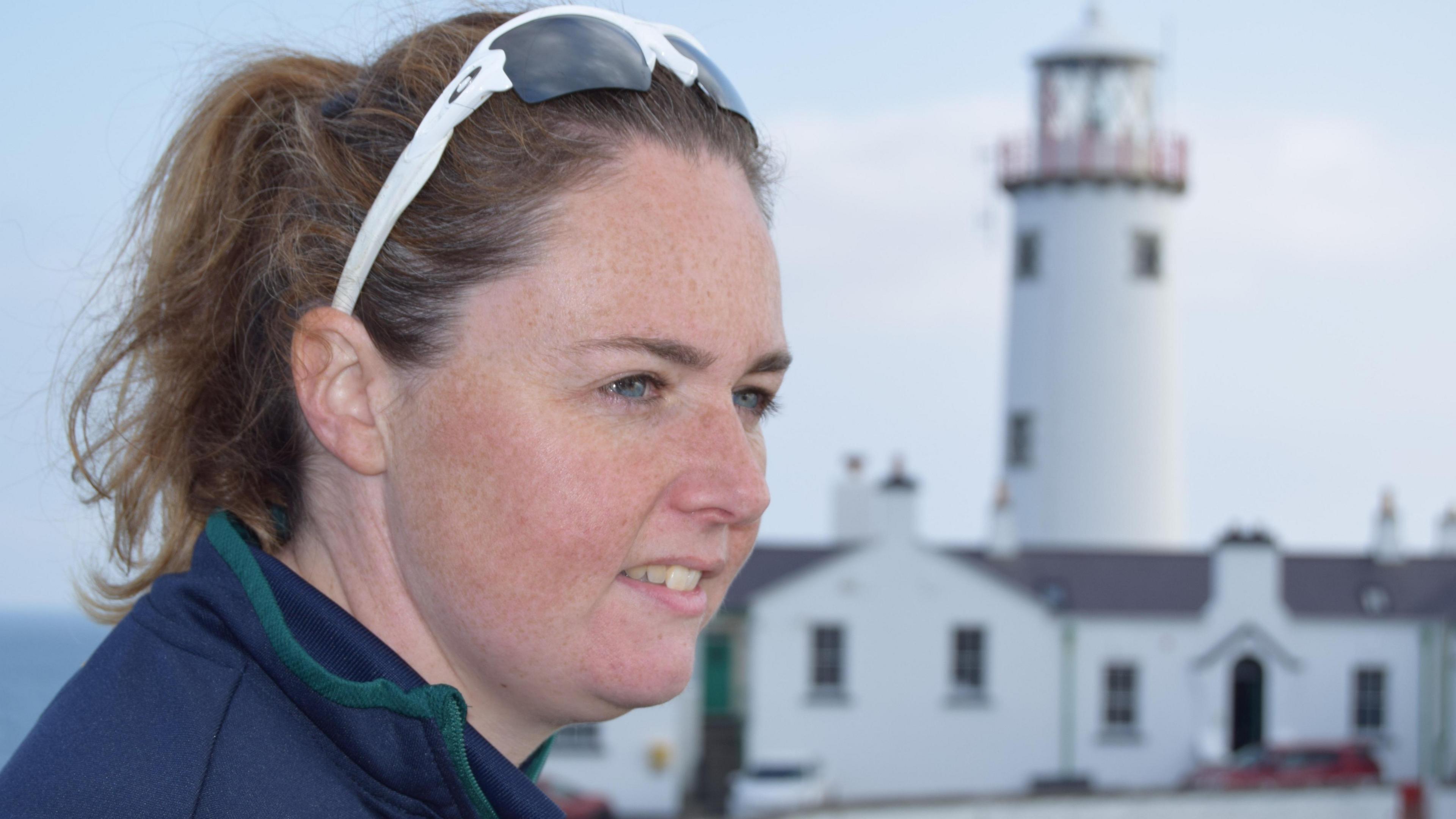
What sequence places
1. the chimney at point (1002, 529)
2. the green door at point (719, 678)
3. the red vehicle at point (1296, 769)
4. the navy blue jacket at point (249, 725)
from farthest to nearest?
1. the chimney at point (1002, 529)
2. the green door at point (719, 678)
3. the red vehicle at point (1296, 769)
4. the navy blue jacket at point (249, 725)

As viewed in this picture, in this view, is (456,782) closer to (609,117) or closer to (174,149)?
(609,117)

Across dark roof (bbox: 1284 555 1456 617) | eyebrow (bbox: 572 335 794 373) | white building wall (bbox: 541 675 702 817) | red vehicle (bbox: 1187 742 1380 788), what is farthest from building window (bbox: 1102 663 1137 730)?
eyebrow (bbox: 572 335 794 373)

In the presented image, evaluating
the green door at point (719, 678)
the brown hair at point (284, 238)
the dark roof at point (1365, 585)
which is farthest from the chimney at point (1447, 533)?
the brown hair at point (284, 238)

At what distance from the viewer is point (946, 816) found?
21312 millimetres

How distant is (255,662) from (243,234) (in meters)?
0.64

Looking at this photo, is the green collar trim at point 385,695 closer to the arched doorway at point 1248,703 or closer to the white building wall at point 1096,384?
the arched doorway at point 1248,703

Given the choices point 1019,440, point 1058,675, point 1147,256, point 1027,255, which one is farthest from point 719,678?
point 1147,256

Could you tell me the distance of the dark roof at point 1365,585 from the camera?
26.7 meters

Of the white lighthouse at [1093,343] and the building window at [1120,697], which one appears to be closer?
the building window at [1120,697]

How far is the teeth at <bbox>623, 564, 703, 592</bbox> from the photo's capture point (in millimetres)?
1962

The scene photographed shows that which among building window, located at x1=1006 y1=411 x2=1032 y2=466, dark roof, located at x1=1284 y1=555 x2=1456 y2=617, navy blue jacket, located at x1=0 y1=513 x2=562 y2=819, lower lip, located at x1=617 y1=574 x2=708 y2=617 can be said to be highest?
lower lip, located at x1=617 y1=574 x2=708 y2=617

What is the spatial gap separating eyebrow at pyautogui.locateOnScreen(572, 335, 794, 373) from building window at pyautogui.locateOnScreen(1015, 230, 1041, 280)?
29.8 metres

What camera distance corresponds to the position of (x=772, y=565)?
1065 inches

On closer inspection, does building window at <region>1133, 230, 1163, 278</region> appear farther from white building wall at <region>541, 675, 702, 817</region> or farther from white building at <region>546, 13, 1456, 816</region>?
white building wall at <region>541, 675, 702, 817</region>
